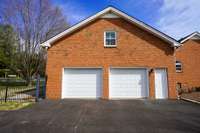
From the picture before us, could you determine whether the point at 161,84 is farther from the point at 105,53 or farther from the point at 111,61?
the point at 105,53

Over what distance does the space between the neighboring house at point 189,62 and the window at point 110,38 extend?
28.8 ft

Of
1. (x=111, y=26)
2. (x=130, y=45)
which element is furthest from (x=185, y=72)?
(x=111, y=26)

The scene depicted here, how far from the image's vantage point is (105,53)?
13695 millimetres

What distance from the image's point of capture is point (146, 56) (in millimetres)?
13625

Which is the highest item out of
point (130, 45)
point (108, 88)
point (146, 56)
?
point (130, 45)

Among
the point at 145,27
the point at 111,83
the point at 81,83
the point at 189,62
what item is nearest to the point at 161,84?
the point at 111,83

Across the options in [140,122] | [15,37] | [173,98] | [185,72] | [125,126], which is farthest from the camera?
[15,37]

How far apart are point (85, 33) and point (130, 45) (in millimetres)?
3722

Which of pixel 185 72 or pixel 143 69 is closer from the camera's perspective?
pixel 143 69

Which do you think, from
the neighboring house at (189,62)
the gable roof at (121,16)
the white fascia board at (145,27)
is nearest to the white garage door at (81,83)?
the gable roof at (121,16)

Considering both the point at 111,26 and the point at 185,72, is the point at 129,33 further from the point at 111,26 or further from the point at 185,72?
the point at 185,72

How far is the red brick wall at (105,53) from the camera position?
43.7ft

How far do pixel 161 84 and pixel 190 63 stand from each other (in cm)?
820

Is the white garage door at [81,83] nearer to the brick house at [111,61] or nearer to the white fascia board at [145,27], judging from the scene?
the brick house at [111,61]
